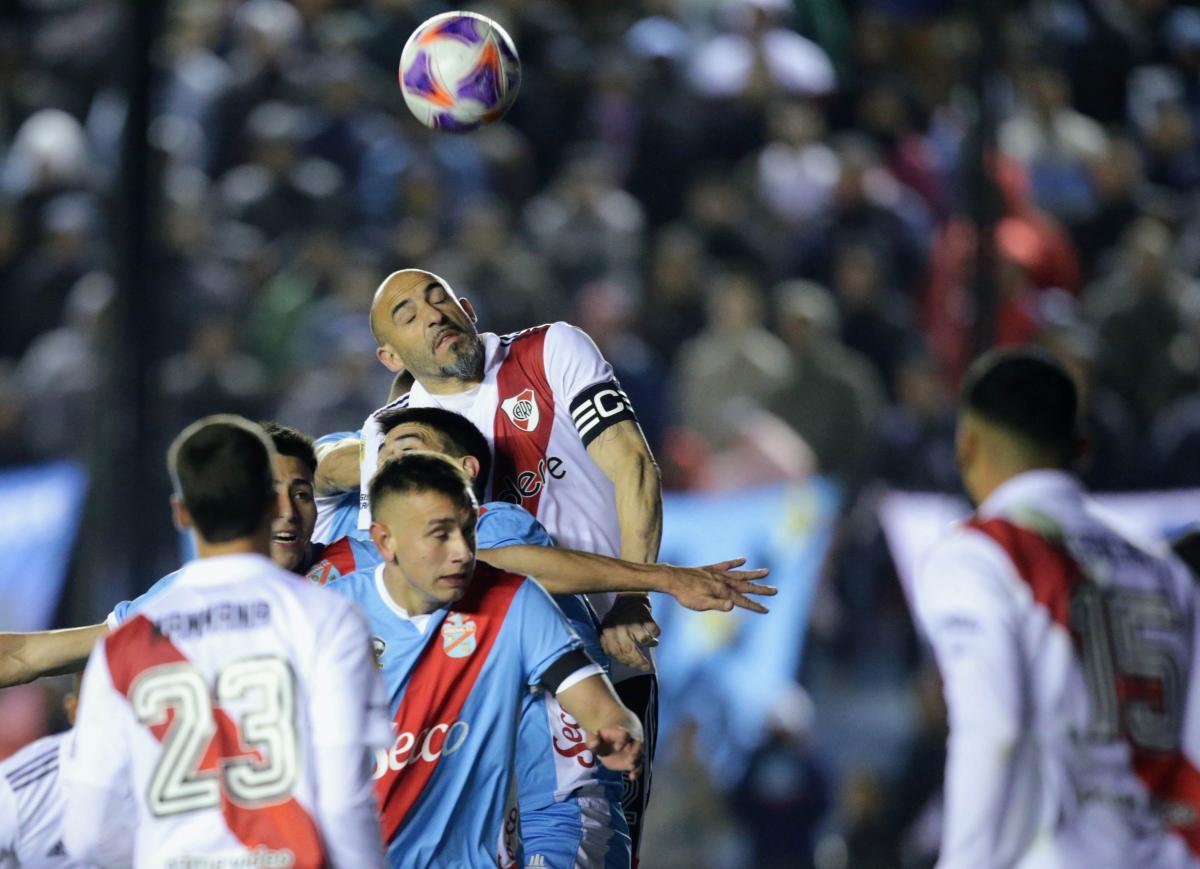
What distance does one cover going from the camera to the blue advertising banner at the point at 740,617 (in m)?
10.4

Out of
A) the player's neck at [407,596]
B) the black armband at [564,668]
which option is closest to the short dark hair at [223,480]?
the player's neck at [407,596]

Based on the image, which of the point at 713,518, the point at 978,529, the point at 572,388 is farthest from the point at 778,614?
the point at 978,529

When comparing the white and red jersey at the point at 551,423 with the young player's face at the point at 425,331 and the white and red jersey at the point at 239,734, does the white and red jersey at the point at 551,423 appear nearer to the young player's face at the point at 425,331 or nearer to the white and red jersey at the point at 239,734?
the young player's face at the point at 425,331

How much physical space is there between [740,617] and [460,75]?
206 inches

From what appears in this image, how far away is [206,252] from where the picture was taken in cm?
1109

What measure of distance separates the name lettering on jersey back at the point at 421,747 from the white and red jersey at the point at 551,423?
103cm

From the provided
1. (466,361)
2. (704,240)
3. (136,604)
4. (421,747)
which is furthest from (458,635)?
(704,240)

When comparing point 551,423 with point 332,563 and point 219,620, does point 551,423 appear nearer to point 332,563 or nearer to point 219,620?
point 332,563

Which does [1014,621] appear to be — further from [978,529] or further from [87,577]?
[87,577]

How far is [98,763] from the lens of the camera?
11.7ft

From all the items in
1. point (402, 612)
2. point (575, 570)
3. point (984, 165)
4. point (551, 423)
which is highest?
point (984, 165)

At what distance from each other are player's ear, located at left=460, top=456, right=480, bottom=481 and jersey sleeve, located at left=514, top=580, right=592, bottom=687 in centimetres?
67

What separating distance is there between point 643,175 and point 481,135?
107 centimetres

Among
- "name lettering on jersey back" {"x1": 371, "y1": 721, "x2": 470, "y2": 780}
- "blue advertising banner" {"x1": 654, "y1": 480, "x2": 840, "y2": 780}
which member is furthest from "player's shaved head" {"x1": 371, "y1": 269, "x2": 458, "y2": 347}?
"blue advertising banner" {"x1": 654, "y1": 480, "x2": 840, "y2": 780}
